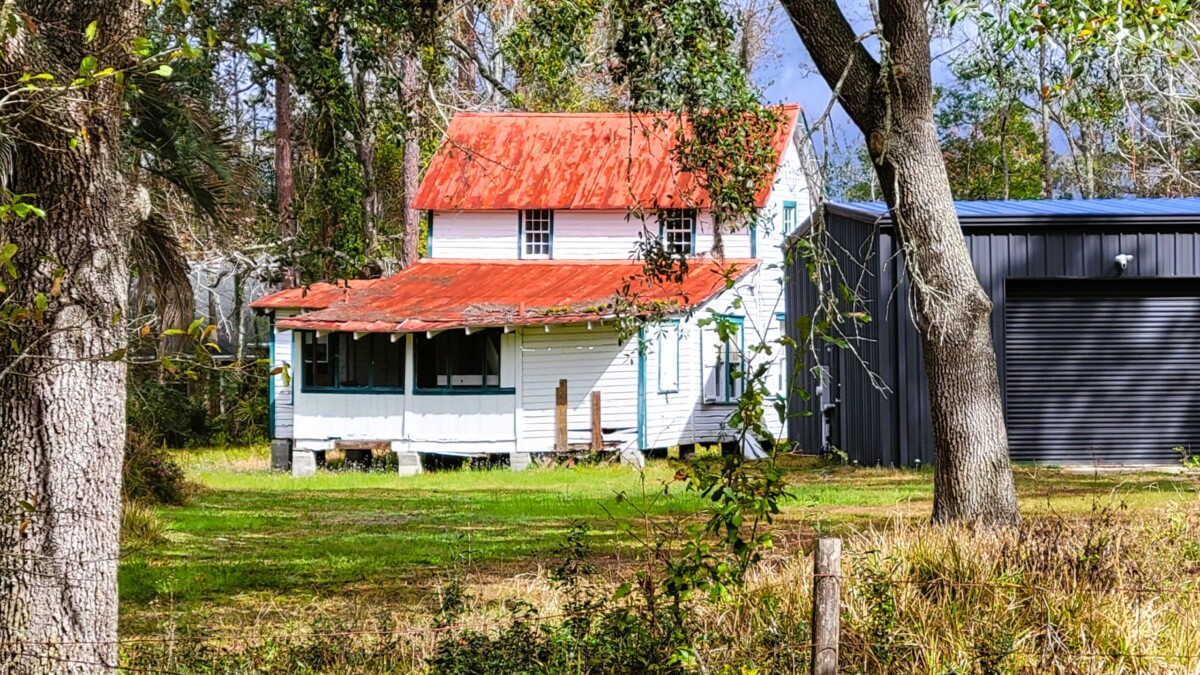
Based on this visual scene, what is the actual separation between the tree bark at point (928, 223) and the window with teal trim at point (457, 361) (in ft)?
55.5

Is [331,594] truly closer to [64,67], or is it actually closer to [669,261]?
[669,261]

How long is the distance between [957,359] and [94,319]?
6556mm

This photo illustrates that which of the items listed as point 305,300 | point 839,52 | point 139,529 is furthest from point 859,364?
point 839,52

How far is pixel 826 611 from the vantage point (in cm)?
594

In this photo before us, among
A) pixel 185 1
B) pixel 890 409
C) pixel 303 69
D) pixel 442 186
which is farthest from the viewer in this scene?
pixel 442 186

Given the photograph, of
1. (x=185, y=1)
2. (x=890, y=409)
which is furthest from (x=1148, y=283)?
(x=185, y=1)

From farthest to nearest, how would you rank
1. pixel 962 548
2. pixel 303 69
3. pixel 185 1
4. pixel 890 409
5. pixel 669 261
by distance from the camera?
pixel 890 409 < pixel 669 261 < pixel 303 69 < pixel 962 548 < pixel 185 1

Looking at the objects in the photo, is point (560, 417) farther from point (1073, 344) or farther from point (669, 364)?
point (1073, 344)

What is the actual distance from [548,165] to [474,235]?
232cm

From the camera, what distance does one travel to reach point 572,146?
32.6 metres

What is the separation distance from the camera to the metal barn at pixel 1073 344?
21.1 metres

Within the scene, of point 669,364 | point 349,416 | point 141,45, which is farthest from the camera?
point 669,364

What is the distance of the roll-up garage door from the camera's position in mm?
21594

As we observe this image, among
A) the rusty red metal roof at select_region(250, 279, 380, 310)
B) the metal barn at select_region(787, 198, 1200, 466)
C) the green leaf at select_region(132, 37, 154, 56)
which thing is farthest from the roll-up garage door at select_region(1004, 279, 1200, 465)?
the green leaf at select_region(132, 37, 154, 56)
